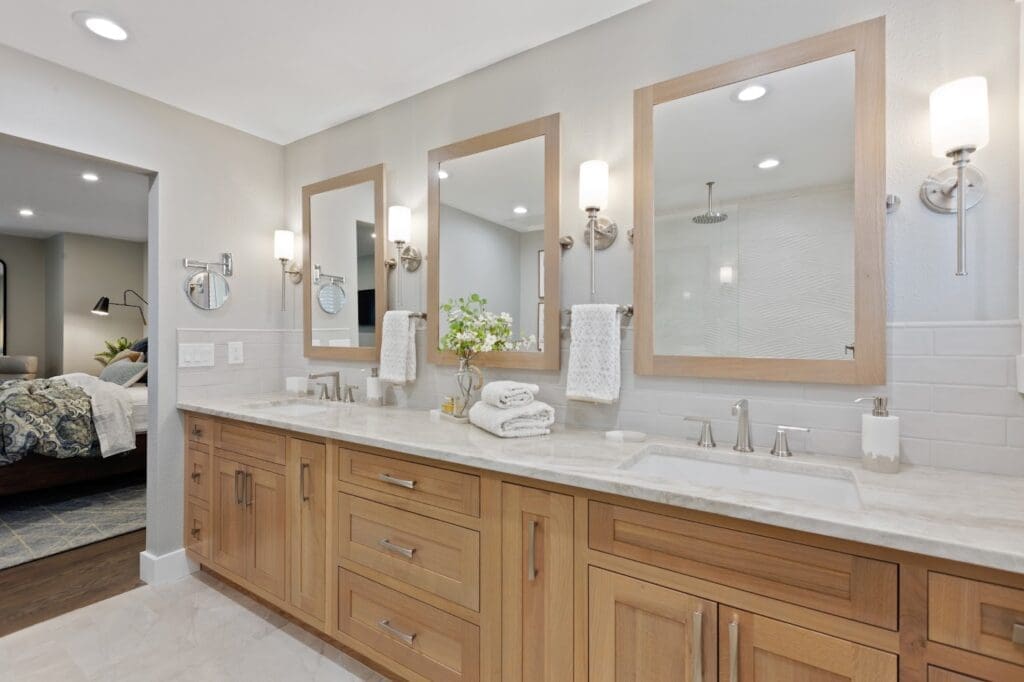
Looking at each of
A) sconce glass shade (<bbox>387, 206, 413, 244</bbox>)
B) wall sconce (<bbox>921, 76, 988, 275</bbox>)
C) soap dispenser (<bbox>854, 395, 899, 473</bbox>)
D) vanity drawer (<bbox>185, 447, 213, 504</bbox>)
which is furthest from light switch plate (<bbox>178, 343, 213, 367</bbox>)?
wall sconce (<bbox>921, 76, 988, 275</bbox>)

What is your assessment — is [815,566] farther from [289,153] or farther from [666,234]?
[289,153]

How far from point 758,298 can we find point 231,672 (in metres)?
2.27

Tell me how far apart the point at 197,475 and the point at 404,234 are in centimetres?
162

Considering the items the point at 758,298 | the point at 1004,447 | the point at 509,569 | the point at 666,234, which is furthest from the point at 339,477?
the point at 1004,447

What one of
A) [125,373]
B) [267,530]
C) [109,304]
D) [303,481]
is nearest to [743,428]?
[303,481]

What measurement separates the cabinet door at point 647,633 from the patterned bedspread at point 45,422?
3790mm

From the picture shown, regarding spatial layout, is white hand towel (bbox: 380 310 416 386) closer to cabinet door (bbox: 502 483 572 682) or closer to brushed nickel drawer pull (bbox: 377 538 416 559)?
brushed nickel drawer pull (bbox: 377 538 416 559)

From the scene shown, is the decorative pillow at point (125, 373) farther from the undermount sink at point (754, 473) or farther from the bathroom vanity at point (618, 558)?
the undermount sink at point (754, 473)

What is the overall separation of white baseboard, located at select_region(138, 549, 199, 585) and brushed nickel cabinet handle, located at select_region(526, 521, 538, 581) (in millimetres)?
2170

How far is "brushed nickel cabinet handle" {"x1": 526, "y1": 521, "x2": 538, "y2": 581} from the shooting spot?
1.33m

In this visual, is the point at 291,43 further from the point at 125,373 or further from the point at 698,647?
the point at 125,373

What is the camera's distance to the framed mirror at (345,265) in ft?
8.26

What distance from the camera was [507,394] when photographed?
1738 millimetres

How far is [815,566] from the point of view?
0.98 metres
